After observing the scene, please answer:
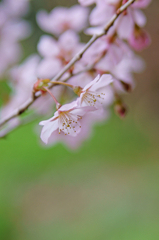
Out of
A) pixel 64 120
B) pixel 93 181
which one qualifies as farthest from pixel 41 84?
pixel 93 181

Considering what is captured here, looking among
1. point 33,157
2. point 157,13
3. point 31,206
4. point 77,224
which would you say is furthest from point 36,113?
point 157,13

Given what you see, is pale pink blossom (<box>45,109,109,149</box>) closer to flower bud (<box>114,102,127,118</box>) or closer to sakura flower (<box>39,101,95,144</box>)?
flower bud (<box>114,102,127,118</box>)

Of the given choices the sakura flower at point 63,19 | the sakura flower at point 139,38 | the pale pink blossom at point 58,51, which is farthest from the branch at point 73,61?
the sakura flower at point 63,19

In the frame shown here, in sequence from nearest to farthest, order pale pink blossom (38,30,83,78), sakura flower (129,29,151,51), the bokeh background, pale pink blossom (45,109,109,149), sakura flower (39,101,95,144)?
sakura flower (39,101,95,144) < sakura flower (129,29,151,51) < pale pink blossom (38,30,83,78) < pale pink blossom (45,109,109,149) < the bokeh background

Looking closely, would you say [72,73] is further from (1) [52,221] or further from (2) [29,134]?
(2) [29,134]

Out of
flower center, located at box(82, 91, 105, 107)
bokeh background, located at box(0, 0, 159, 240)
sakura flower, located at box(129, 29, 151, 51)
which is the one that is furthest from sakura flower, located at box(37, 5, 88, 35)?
bokeh background, located at box(0, 0, 159, 240)
